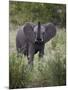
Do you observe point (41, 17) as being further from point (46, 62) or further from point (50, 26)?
point (46, 62)

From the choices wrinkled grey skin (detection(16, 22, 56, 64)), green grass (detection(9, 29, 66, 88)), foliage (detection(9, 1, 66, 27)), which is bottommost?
green grass (detection(9, 29, 66, 88))

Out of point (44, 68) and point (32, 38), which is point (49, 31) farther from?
point (44, 68)

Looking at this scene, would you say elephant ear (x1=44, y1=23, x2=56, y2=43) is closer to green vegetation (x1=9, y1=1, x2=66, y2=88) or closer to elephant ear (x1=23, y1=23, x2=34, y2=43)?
green vegetation (x1=9, y1=1, x2=66, y2=88)

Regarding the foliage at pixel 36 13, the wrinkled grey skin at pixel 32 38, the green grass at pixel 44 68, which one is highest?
the foliage at pixel 36 13

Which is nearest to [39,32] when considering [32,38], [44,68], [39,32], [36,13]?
[39,32]

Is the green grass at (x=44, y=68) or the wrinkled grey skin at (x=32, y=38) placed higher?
the wrinkled grey skin at (x=32, y=38)

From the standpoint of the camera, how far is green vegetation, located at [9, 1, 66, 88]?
206 cm

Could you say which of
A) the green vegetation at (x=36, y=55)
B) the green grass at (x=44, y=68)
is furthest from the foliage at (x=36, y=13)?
the green grass at (x=44, y=68)

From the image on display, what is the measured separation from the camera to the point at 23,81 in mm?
2072

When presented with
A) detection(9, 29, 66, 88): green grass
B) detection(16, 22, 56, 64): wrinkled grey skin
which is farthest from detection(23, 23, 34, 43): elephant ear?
detection(9, 29, 66, 88): green grass

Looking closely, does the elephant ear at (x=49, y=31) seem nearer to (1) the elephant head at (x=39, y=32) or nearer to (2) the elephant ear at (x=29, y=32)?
(1) the elephant head at (x=39, y=32)

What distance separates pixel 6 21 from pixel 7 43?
23cm

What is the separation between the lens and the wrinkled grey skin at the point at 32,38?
208 centimetres

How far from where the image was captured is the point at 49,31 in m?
2.16
